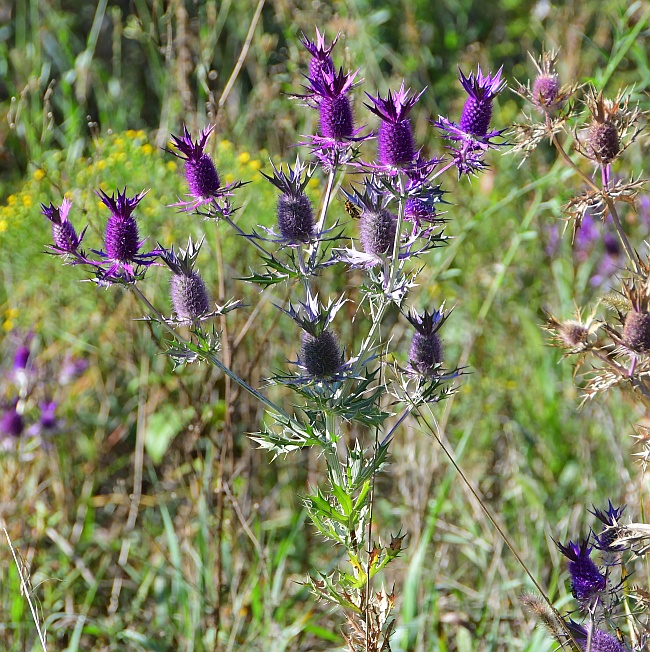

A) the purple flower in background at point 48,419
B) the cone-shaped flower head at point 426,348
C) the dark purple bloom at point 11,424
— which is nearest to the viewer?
the cone-shaped flower head at point 426,348

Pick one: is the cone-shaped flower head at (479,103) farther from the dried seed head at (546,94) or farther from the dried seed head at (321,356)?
the dried seed head at (321,356)

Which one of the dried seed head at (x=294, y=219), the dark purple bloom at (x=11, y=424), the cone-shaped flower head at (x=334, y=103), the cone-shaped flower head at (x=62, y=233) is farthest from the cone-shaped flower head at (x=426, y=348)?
the dark purple bloom at (x=11, y=424)

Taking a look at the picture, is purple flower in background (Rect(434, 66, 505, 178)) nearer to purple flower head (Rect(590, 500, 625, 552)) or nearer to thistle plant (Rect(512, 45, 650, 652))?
thistle plant (Rect(512, 45, 650, 652))

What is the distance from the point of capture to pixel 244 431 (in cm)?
317

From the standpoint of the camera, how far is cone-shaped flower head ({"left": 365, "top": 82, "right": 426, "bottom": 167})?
1342 millimetres

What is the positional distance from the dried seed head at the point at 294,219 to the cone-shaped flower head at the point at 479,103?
0.33 meters

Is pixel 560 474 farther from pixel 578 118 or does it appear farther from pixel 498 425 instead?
pixel 578 118

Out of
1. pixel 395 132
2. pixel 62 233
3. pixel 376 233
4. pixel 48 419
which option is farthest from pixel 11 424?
pixel 395 132

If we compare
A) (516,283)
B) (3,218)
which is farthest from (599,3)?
(3,218)

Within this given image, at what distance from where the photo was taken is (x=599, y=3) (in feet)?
18.1

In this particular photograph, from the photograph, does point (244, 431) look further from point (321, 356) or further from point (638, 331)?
point (638, 331)

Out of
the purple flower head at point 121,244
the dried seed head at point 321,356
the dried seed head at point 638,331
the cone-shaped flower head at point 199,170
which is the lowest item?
the dried seed head at point 321,356

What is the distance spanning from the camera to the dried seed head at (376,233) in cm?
151

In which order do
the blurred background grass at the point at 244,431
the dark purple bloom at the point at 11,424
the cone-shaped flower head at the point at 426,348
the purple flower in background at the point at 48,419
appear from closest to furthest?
the cone-shaped flower head at the point at 426,348
the blurred background grass at the point at 244,431
the dark purple bloom at the point at 11,424
the purple flower in background at the point at 48,419
